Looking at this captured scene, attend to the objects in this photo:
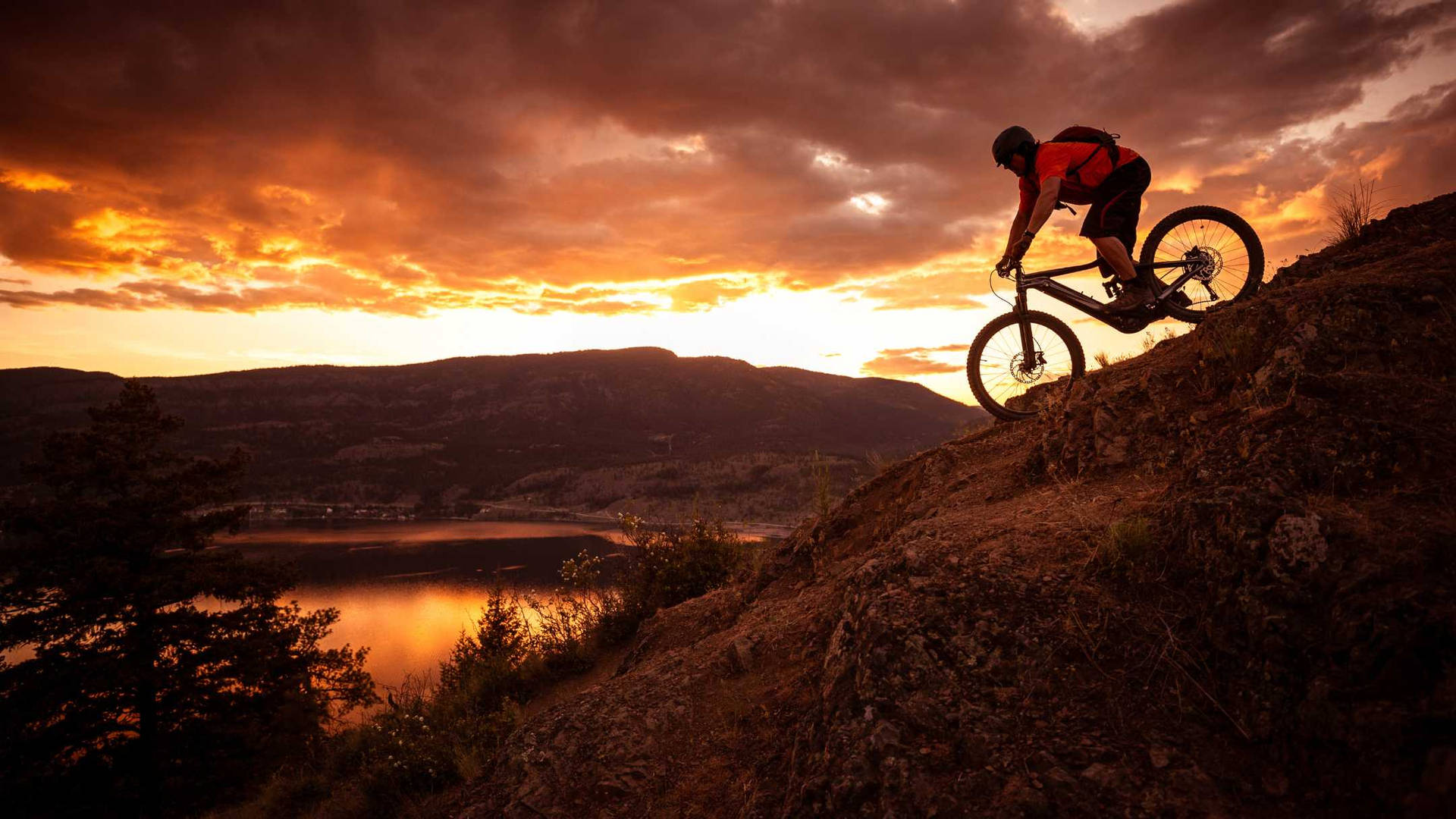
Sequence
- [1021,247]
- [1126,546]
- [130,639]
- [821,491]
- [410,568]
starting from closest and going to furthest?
1. [1126,546]
2. [1021,247]
3. [821,491]
4. [130,639]
5. [410,568]

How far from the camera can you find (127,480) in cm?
1903

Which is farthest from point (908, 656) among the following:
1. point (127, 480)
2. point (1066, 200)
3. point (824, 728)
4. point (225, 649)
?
point (127, 480)

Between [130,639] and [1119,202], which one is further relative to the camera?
[130,639]

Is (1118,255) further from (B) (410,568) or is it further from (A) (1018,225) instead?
(B) (410,568)

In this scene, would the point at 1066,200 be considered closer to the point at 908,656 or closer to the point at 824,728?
the point at 908,656

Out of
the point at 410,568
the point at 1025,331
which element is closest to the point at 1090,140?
the point at 1025,331

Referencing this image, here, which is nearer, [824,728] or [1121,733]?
[1121,733]

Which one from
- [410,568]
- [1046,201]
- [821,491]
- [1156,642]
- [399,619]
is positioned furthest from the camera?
[410,568]

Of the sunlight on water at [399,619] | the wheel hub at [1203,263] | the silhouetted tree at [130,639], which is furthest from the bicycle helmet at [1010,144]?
the sunlight on water at [399,619]

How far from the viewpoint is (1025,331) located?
277 inches

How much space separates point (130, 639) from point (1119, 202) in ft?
81.8

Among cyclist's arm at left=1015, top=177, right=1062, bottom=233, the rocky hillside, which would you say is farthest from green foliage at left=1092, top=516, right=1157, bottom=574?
cyclist's arm at left=1015, top=177, right=1062, bottom=233

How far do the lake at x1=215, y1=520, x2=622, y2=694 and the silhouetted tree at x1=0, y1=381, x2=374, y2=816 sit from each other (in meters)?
8.92

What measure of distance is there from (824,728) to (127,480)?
79.1 feet
